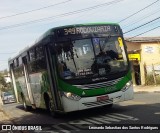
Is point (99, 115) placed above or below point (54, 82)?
below

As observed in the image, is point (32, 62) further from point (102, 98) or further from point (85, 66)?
point (102, 98)

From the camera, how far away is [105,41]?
600 inches

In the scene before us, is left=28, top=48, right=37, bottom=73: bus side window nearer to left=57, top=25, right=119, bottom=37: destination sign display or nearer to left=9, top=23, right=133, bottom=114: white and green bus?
left=9, top=23, right=133, bottom=114: white and green bus

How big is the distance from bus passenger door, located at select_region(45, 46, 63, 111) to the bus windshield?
0.29 meters

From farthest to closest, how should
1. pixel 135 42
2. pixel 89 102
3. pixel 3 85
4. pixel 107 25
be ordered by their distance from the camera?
pixel 3 85, pixel 135 42, pixel 107 25, pixel 89 102

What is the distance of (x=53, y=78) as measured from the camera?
15.1 m

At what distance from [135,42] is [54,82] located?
→ 3101 centimetres

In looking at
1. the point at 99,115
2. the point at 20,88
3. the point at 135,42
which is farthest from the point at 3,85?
the point at 99,115

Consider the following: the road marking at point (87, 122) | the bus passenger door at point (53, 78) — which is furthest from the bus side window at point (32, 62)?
the road marking at point (87, 122)

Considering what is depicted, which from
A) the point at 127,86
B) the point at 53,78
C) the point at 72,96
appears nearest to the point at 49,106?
the point at 53,78

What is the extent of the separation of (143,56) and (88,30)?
29.9 metres

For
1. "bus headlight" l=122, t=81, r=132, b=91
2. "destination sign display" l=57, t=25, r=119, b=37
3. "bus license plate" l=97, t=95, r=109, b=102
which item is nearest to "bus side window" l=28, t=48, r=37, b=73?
"destination sign display" l=57, t=25, r=119, b=37

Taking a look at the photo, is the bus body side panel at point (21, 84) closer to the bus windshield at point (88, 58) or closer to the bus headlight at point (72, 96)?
the bus windshield at point (88, 58)

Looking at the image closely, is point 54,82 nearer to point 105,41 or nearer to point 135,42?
point 105,41
